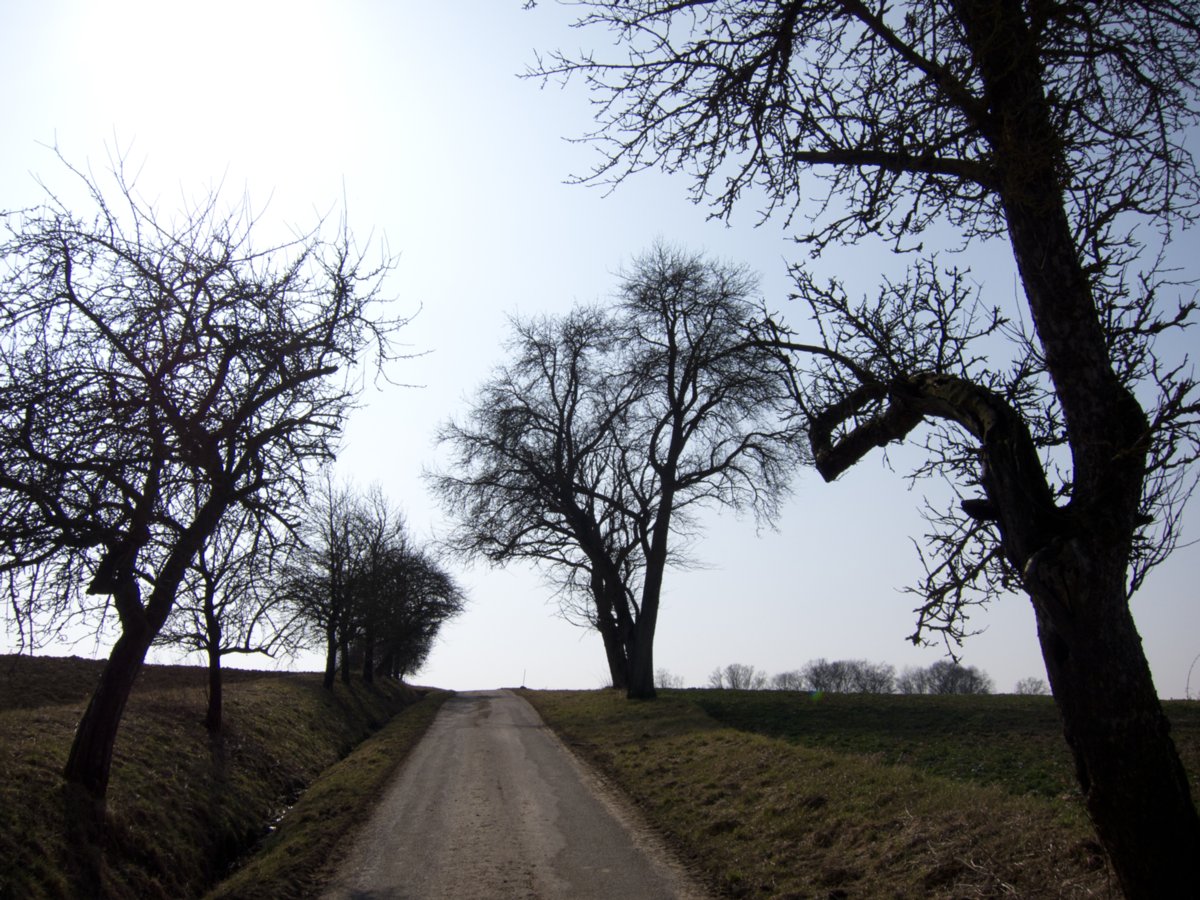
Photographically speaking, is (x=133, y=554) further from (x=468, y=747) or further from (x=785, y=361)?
(x=468, y=747)

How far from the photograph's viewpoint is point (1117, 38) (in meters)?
5.34

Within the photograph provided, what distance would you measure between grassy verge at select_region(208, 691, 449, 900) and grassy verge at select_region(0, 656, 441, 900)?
0.44 meters

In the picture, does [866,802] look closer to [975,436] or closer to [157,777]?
[975,436]

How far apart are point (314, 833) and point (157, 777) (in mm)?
2444

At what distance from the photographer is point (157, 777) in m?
11.4

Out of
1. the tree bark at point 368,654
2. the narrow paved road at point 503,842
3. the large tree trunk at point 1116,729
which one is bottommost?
the narrow paved road at point 503,842

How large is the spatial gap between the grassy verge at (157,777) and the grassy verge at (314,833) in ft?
1.44

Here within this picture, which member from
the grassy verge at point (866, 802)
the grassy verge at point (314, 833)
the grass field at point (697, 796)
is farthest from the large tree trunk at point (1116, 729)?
the grassy verge at point (314, 833)

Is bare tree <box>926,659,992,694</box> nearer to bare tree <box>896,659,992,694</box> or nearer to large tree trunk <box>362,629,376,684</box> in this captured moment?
bare tree <box>896,659,992,694</box>

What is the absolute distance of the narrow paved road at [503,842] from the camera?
8367 mm

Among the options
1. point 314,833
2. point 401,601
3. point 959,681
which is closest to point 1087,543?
point 314,833

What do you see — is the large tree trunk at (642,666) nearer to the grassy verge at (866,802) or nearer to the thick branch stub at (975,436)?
the grassy verge at (866,802)

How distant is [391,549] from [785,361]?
111ft

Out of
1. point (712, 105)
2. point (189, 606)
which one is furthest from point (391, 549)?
point (712, 105)
